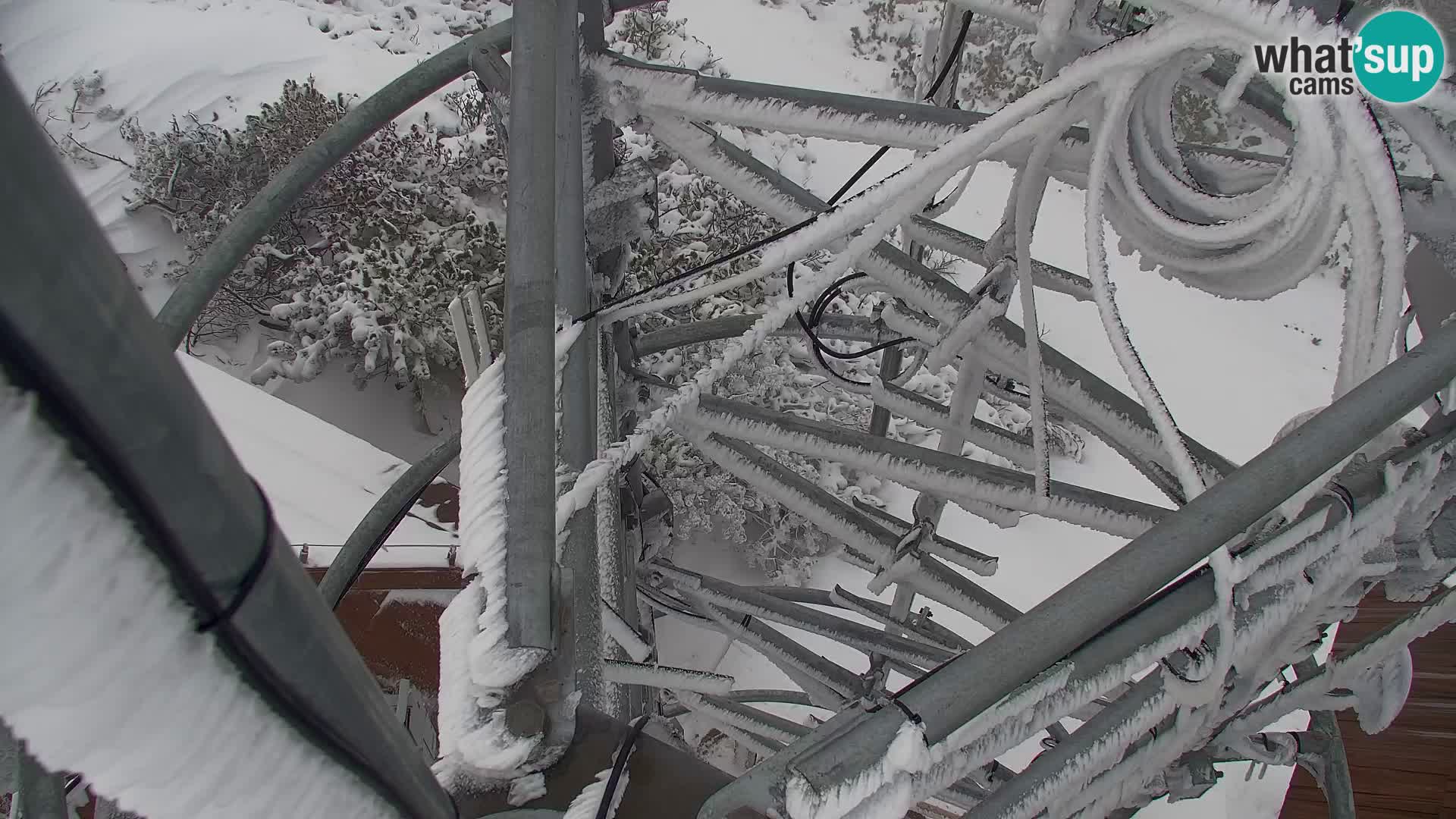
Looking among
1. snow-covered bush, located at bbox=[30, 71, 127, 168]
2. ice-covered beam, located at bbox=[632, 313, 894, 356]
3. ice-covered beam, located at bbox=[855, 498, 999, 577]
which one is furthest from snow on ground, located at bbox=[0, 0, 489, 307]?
ice-covered beam, located at bbox=[855, 498, 999, 577]

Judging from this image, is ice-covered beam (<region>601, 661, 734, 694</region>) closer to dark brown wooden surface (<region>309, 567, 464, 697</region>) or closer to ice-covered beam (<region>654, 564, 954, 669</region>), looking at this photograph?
ice-covered beam (<region>654, 564, 954, 669</region>)

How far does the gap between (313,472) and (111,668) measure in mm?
4507

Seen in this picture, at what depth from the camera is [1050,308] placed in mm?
8750

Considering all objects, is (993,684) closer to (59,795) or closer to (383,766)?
(383,766)

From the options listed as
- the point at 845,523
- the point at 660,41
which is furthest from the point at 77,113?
the point at 845,523

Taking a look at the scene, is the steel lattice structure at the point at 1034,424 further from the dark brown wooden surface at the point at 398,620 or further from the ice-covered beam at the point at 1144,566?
the dark brown wooden surface at the point at 398,620

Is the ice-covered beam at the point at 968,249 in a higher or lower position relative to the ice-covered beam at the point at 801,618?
higher

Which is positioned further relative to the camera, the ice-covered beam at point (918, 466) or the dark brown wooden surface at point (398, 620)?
A: the dark brown wooden surface at point (398, 620)

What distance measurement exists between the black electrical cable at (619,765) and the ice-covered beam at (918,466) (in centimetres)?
116

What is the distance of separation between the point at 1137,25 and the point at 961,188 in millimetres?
631

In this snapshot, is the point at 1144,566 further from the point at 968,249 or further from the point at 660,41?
the point at 660,41

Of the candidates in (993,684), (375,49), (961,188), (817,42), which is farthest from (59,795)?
(817,42)

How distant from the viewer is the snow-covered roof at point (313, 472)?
4004 mm

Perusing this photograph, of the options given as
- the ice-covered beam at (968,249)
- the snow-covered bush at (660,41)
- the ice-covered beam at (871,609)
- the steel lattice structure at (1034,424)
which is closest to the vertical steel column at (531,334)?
the steel lattice structure at (1034,424)
